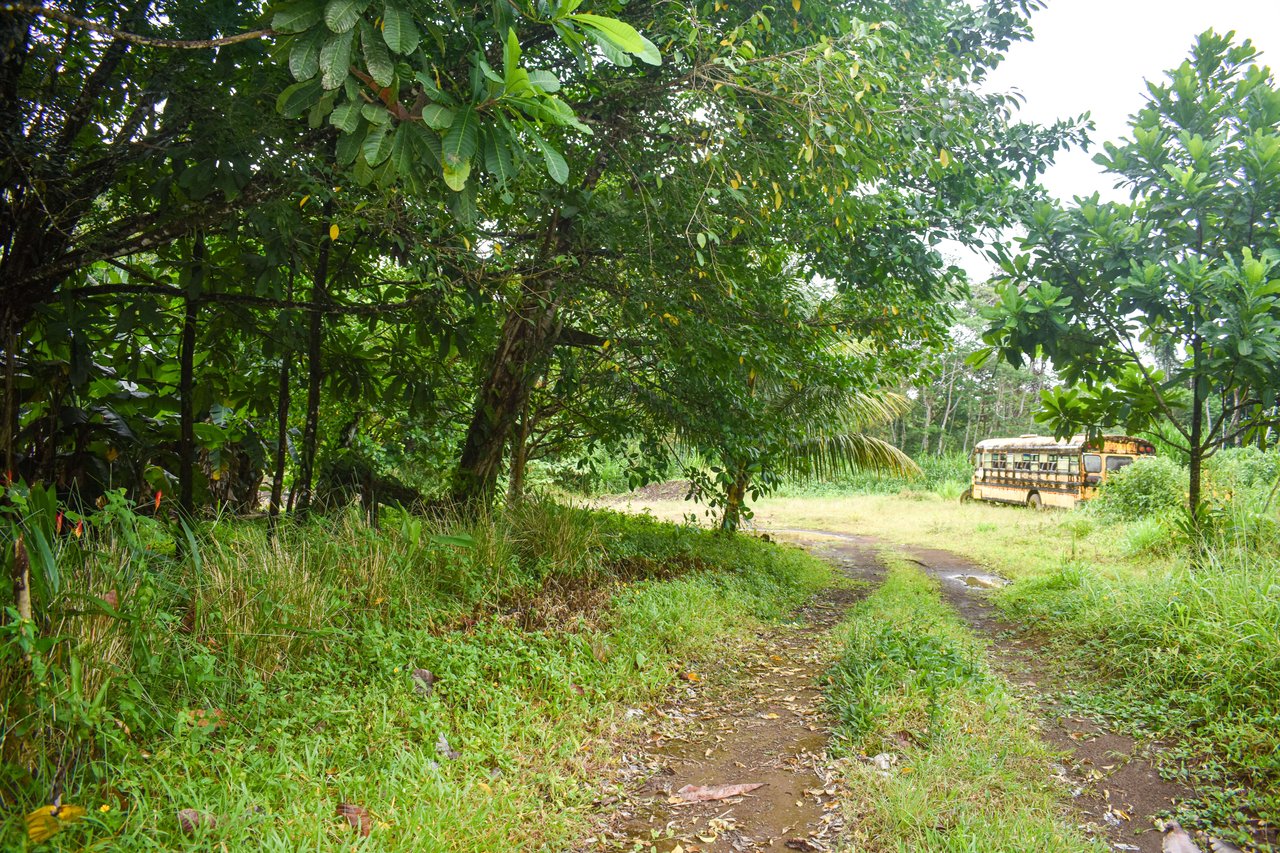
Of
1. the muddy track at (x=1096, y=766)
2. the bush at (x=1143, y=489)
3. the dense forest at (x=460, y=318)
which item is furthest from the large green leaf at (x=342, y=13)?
the bush at (x=1143, y=489)

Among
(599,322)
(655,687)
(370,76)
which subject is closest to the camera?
(370,76)

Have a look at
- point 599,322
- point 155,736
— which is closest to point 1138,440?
point 599,322

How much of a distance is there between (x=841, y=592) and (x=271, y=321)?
6418 mm

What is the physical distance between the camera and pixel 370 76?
260 centimetres

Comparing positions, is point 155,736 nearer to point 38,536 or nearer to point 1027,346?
point 38,536

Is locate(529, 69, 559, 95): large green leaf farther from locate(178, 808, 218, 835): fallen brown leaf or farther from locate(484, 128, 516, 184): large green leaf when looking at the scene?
locate(178, 808, 218, 835): fallen brown leaf

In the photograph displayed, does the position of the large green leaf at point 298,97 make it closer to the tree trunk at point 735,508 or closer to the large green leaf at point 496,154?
the large green leaf at point 496,154

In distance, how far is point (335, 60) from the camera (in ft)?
7.77

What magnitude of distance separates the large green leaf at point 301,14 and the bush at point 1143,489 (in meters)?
12.0

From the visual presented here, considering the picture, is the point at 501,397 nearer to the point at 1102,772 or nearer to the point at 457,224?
the point at 457,224

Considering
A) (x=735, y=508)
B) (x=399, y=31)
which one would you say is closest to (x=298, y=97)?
(x=399, y=31)

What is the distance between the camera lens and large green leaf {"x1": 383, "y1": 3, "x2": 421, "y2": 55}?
2.40 metres

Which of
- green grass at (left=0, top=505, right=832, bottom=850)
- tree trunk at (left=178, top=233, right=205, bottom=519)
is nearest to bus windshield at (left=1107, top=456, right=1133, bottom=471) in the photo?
green grass at (left=0, top=505, right=832, bottom=850)

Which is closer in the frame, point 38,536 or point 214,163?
point 38,536
